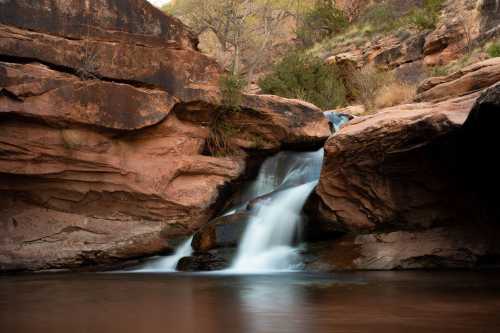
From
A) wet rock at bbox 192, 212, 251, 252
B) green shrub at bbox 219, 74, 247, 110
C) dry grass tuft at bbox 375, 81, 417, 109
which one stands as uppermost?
dry grass tuft at bbox 375, 81, 417, 109

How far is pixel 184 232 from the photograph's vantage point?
1057cm

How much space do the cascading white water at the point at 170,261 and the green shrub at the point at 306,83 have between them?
9653 millimetres

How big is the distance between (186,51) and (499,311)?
8372mm

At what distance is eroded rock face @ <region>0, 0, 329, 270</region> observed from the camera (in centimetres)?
940

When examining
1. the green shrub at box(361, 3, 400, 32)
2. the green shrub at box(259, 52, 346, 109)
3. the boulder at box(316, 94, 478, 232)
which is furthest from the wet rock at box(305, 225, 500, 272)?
the green shrub at box(361, 3, 400, 32)

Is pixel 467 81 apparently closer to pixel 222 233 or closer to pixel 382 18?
pixel 222 233

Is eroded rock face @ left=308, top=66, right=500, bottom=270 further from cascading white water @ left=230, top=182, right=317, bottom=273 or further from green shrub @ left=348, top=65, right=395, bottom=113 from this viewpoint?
green shrub @ left=348, top=65, right=395, bottom=113

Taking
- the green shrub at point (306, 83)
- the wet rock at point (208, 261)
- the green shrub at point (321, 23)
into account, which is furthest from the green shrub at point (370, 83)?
the green shrub at point (321, 23)

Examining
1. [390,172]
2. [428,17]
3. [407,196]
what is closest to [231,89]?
[390,172]

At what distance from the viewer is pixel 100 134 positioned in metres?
9.99

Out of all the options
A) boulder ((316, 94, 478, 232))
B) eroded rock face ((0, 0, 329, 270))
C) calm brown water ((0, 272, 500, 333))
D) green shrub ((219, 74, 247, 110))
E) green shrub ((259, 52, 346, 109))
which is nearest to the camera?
calm brown water ((0, 272, 500, 333))

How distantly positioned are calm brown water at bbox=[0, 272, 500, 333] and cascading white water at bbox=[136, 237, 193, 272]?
2.20 metres

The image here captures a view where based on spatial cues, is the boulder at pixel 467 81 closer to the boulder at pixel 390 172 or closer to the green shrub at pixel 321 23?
the boulder at pixel 390 172

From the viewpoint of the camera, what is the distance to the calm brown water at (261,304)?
3.75 m
